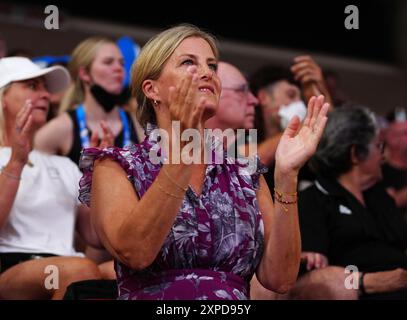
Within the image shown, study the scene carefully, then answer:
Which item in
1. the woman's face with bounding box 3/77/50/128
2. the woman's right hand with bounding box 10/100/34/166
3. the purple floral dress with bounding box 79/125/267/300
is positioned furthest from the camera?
the woman's face with bounding box 3/77/50/128

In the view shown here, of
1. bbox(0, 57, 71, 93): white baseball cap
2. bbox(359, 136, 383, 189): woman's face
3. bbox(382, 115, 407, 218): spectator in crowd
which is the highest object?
bbox(0, 57, 71, 93): white baseball cap

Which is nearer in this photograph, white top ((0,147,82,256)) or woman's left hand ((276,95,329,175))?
woman's left hand ((276,95,329,175))

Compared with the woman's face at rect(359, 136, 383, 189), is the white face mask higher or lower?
higher

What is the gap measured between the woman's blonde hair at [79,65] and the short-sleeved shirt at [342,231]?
1.52m

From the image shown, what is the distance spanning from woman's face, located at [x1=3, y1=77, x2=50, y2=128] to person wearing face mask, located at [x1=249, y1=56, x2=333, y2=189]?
1.04 metres

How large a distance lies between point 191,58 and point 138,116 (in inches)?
10.9

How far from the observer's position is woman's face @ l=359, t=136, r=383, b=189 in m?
3.94

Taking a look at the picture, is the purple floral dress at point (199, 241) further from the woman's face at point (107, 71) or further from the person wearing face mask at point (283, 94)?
the woman's face at point (107, 71)

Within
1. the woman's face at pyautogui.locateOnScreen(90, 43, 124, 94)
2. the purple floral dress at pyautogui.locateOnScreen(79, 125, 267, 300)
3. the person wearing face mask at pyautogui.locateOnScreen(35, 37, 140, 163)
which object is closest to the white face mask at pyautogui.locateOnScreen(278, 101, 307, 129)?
the person wearing face mask at pyautogui.locateOnScreen(35, 37, 140, 163)

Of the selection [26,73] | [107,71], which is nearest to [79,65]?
[107,71]

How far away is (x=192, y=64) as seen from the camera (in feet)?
8.39

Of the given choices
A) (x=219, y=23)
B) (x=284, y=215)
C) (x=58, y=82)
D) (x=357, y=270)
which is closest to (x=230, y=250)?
(x=284, y=215)

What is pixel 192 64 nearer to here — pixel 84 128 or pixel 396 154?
pixel 84 128

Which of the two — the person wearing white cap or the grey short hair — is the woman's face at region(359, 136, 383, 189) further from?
the person wearing white cap
